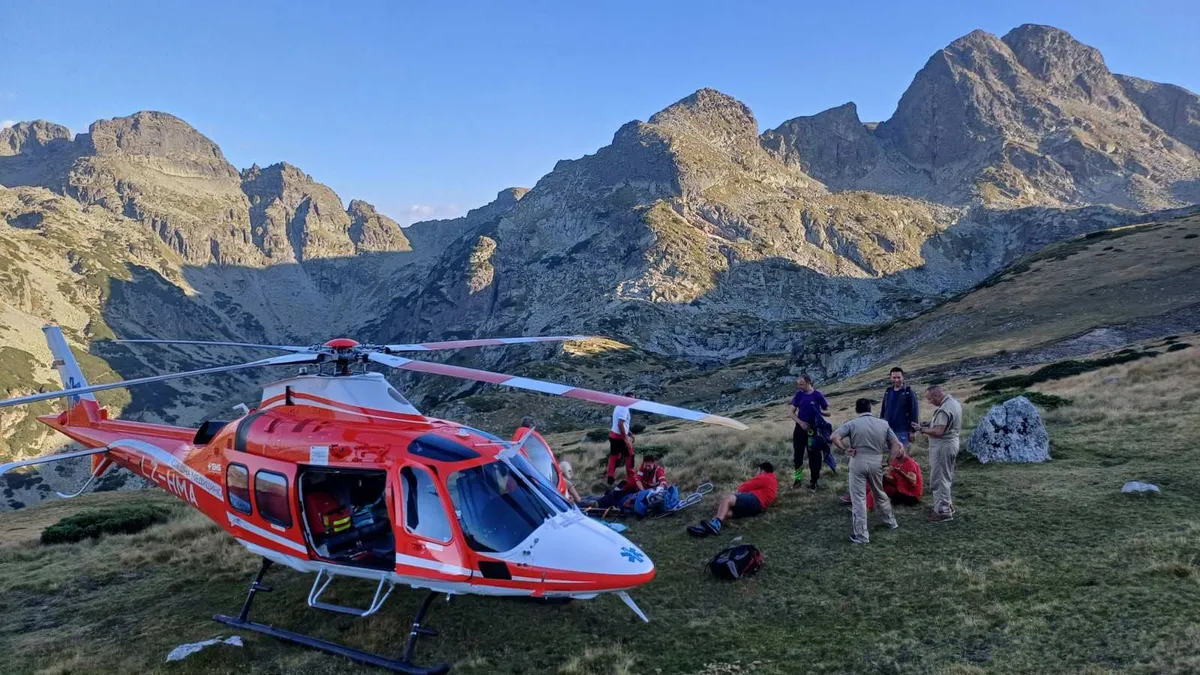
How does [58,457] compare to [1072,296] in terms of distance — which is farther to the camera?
[1072,296]

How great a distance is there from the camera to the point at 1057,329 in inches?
1906

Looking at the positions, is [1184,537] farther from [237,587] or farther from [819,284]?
[819,284]

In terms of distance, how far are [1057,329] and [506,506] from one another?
53.1 m

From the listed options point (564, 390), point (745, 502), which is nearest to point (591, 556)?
point (564, 390)

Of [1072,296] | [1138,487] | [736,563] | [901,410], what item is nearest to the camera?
[736,563]

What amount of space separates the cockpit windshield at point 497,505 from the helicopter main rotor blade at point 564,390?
3.95 feet

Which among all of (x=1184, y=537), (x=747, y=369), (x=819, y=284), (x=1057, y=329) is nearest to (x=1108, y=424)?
(x=1184, y=537)

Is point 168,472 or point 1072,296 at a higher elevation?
point 168,472

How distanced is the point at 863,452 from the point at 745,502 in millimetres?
2768

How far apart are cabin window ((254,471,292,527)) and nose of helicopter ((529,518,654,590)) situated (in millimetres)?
4058

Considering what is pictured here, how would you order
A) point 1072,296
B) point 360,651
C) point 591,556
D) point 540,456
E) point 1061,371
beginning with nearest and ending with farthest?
point 591,556
point 360,651
point 540,456
point 1061,371
point 1072,296

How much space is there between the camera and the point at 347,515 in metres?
10.0

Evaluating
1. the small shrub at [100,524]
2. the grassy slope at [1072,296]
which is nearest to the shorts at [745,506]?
the small shrub at [100,524]

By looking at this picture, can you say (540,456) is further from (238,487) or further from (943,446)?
(943,446)
